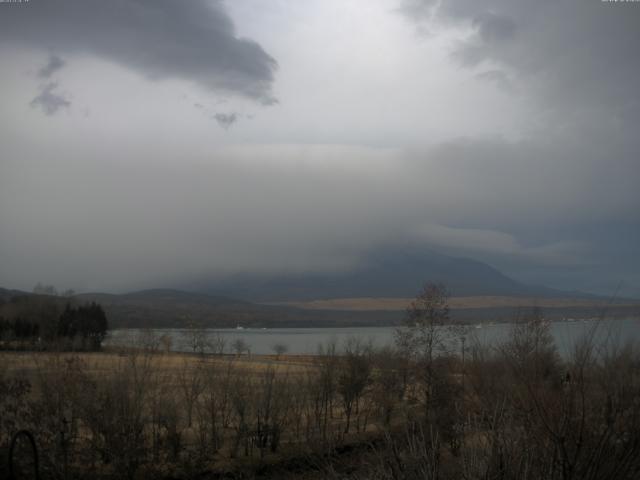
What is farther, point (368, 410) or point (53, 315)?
point (53, 315)

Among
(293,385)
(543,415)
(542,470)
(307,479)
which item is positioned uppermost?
(543,415)

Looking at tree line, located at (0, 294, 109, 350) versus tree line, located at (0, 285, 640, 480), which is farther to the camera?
tree line, located at (0, 294, 109, 350)

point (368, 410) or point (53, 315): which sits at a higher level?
point (53, 315)

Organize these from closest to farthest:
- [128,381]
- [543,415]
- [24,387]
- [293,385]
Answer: [543,415], [24,387], [128,381], [293,385]

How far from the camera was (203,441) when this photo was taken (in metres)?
27.3

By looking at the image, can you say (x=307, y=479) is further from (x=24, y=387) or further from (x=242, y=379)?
(x=24, y=387)

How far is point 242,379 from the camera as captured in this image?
1251 inches

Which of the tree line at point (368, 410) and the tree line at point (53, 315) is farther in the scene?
the tree line at point (53, 315)

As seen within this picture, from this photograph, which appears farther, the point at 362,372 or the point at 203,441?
the point at 362,372

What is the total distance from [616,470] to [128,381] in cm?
2126

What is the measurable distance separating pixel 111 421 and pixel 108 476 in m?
2.08

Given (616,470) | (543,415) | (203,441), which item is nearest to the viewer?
(616,470)

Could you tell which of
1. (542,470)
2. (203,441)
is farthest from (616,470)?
(203,441)

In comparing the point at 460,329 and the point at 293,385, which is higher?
the point at 460,329
